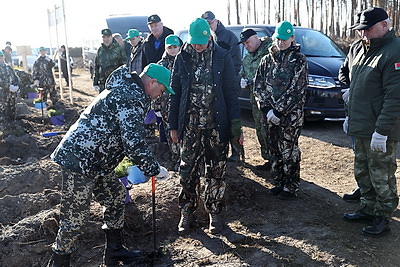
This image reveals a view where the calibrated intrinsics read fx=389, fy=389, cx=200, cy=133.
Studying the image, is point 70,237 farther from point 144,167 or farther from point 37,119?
point 37,119

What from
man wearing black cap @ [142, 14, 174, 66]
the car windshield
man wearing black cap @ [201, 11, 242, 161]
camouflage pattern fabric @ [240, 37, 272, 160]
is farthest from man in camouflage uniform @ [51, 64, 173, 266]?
the car windshield

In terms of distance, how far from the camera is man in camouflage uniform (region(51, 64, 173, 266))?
2982 millimetres

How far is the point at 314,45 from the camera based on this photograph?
330 inches

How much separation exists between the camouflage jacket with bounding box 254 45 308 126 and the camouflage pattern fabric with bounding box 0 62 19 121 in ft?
23.8

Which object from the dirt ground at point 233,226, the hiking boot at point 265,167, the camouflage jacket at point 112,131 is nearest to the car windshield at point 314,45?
the dirt ground at point 233,226

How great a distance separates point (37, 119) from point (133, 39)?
4309mm

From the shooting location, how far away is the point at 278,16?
2627cm

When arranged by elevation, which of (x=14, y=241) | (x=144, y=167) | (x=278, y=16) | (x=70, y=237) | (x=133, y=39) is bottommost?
(x=14, y=241)

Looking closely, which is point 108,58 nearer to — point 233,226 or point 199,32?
point 199,32

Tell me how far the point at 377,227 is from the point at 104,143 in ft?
8.78

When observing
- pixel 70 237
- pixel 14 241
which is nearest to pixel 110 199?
pixel 70 237

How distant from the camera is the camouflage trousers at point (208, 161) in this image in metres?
3.79

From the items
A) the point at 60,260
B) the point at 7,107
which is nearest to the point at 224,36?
the point at 60,260

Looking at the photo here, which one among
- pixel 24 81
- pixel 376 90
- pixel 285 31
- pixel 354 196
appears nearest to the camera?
pixel 376 90
